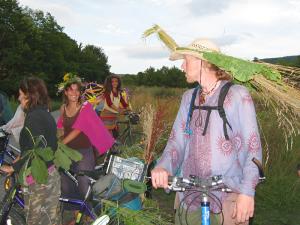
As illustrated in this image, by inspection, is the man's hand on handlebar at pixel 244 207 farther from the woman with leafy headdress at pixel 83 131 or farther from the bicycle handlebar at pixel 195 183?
the woman with leafy headdress at pixel 83 131

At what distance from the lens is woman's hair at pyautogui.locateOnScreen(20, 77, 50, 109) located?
499 cm

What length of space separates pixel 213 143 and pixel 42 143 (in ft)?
6.80

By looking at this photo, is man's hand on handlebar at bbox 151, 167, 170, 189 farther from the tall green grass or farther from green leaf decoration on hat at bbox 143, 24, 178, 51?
the tall green grass

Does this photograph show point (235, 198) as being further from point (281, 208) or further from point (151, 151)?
point (281, 208)

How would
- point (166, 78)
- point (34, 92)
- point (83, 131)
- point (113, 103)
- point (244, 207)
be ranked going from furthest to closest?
point (166, 78)
point (113, 103)
point (83, 131)
point (34, 92)
point (244, 207)

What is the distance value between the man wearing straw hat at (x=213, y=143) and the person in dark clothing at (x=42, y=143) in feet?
5.90

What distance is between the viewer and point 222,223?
10.2ft

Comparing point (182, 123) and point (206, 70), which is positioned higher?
point (206, 70)

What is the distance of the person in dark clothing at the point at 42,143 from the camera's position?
4703 millimetres

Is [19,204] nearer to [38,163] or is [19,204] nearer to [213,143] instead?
[38,163]

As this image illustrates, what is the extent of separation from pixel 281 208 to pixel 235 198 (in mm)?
4781

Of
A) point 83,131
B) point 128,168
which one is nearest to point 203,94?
point 128,168

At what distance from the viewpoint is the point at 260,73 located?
3.18m

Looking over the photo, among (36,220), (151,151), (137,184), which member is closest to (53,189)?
(36,220)
